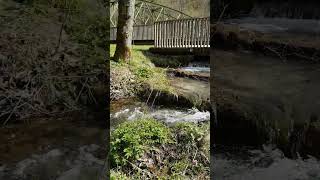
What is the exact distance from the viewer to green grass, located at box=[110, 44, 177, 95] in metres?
2.87

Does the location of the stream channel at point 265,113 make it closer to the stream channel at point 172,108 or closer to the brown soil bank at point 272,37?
the brown soil bank at point 272,37

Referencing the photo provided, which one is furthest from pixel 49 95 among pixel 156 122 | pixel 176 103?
pixel 176 103

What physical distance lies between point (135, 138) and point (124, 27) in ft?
2.28

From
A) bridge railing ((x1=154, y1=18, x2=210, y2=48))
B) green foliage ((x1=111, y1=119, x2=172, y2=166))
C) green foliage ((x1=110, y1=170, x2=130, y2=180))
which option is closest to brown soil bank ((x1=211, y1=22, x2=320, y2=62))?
bridge railing ((x1=154, y1=18, x2=210, y2=48))

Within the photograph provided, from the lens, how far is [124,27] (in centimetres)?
284

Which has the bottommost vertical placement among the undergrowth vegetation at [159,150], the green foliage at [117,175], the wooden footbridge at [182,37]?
the green foliage at [117,175]

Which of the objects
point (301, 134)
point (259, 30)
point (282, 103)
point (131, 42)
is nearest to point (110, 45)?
point (131, 42)

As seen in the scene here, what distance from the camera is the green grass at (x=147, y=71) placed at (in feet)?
9.42

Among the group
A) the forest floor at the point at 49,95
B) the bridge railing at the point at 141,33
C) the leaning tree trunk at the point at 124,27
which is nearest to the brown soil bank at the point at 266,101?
the bridge railing at the point at 141,33

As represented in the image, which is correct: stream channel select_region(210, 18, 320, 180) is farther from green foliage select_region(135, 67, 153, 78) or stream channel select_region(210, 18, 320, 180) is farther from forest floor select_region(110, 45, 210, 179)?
green foliage select_region(135, 67, 153, 78)

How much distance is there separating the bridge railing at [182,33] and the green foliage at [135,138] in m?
0.53

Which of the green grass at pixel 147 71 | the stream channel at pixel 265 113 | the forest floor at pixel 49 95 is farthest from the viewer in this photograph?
the green grass at pixel 147 71

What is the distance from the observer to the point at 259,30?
2.73 meters

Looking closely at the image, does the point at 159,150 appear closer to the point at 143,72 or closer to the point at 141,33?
the point at 143,72
